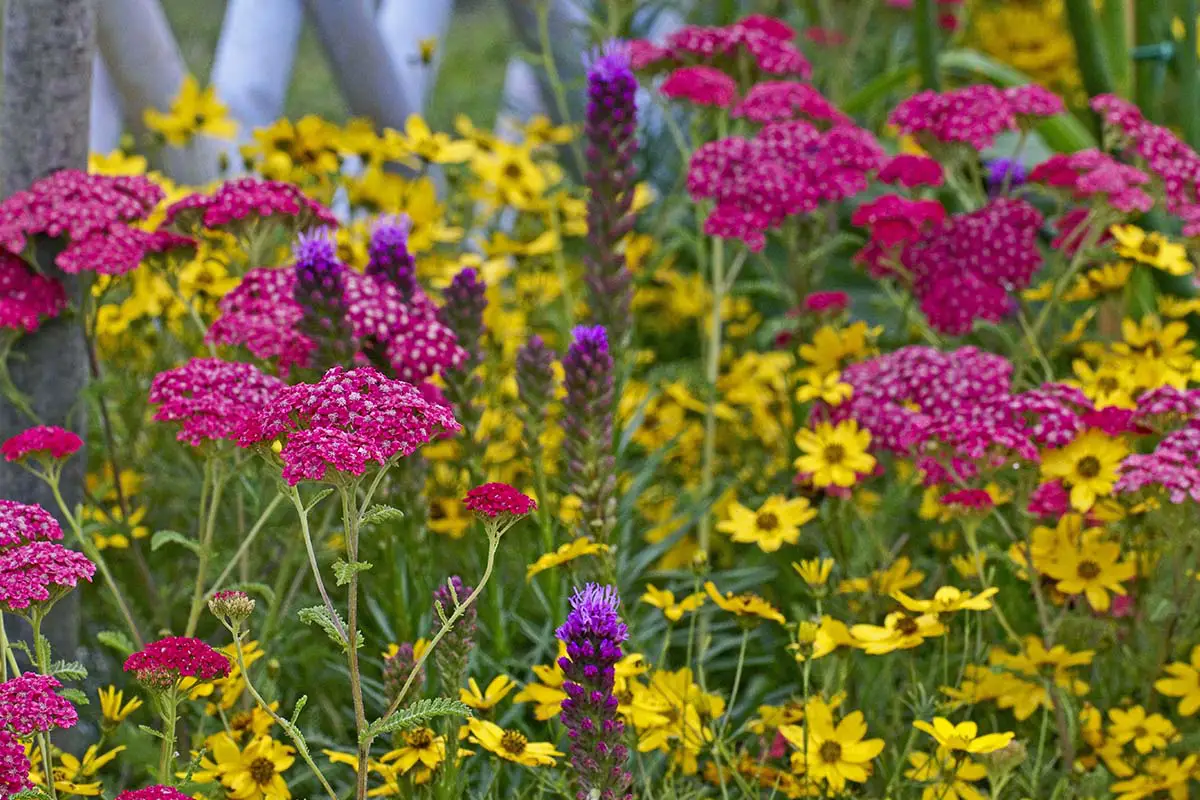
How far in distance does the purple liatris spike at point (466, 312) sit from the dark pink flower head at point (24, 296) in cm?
61

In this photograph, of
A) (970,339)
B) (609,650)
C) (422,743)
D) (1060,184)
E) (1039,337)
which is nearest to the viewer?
(609,650)

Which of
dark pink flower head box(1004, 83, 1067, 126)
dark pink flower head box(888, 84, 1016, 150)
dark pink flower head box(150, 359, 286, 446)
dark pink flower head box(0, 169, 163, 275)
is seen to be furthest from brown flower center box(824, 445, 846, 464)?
dark pink flower head box(0, 169, 163, 275)

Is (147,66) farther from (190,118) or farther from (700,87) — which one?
(700,87)

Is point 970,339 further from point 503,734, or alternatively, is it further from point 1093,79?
point 503,734

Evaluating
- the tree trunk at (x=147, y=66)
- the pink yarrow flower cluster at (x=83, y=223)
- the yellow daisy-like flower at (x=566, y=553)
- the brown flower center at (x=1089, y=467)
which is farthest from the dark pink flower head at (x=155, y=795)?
the tree trunk at (x=147, y=66)

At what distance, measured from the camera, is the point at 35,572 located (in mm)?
1564

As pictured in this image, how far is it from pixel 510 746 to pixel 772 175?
1185 mm

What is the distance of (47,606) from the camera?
1631 mm

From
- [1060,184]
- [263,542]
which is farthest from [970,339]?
[263,542]

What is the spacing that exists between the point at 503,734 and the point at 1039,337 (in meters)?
1.78

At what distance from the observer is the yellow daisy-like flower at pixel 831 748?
6.18 feet

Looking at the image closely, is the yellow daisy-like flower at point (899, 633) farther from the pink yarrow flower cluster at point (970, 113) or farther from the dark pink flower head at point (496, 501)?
the pink yarrow flower cluster at point (970, 113)

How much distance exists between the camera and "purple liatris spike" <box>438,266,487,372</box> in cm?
234

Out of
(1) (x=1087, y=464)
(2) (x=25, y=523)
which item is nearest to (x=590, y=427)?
(1) (x=1087, y=464)
